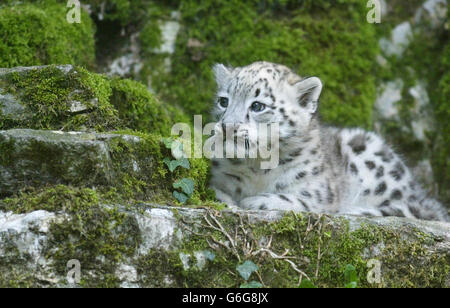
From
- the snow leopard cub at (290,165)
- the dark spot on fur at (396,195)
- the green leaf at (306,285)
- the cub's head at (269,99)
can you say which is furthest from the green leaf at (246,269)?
the dark spot on fur at (396,195)

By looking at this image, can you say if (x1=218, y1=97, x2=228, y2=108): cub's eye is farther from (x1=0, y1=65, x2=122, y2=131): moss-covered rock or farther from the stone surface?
the stone surface

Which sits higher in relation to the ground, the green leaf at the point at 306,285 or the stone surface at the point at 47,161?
the stone surface at the point at 47,161

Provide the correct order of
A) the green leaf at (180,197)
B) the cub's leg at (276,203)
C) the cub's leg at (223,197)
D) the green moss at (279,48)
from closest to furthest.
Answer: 1. the green leaf at (180,197)
2. the cub's leg at (276,203)
3. the cub's leg at (223,197)
4. the green moss at (279,48)

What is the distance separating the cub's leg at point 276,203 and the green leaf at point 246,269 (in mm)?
1418

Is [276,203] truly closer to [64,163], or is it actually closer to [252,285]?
[252,285]

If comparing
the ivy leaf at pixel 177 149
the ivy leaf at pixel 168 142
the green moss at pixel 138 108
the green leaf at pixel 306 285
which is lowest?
the green leaf at pixel 306 285

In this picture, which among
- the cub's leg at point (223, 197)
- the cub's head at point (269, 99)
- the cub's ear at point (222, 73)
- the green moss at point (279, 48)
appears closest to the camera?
the cub's leg at point (223, 197)

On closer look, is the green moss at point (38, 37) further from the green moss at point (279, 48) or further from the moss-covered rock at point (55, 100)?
the green moss at point (279, 48)

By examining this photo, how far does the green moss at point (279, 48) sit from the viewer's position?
9.03 metres

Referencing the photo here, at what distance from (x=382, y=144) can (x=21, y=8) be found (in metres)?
5.07

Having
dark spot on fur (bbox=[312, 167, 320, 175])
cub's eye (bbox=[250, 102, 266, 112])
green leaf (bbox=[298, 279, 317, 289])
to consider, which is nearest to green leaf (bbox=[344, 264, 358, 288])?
green leaf (bbox=[298, 279, 317, 289])

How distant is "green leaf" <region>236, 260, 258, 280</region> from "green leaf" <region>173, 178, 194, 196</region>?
105 cm
